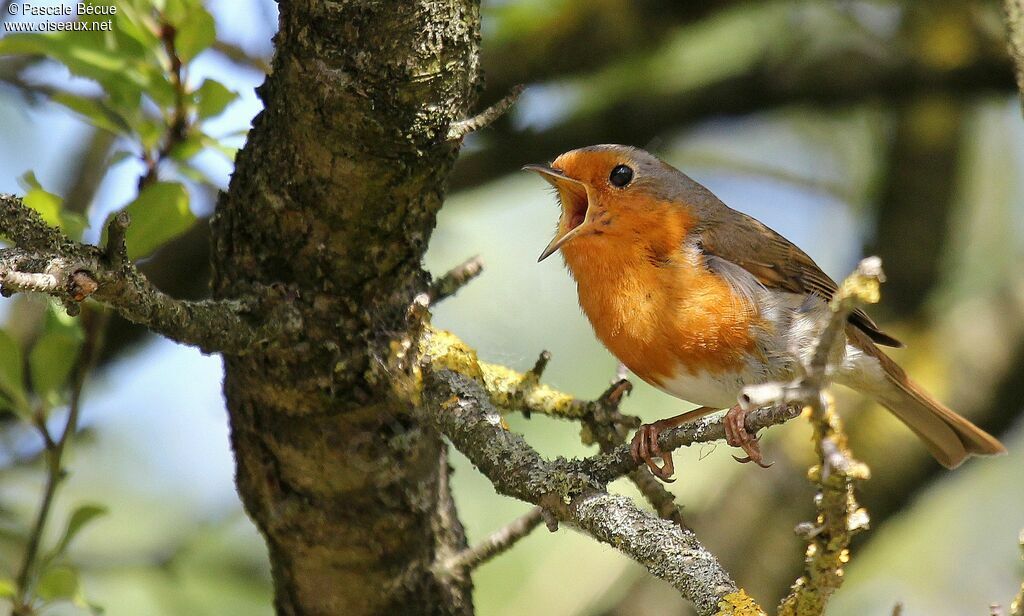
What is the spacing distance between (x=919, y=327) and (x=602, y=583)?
87.8 inches

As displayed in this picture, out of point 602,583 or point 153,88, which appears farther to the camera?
point 602,583

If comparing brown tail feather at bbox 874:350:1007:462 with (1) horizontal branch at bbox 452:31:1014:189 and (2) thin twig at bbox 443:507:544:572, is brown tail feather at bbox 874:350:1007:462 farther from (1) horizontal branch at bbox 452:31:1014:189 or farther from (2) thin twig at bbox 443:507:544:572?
(2) thin twig at bbox 443:507:544:572

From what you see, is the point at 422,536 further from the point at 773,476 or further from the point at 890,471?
the point at 890,471

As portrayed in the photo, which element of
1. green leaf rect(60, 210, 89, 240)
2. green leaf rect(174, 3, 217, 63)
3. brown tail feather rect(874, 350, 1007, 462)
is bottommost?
brown tail feather rect(874, 350, 1007, 462)

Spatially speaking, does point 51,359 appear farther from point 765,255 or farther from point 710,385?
point 765,255

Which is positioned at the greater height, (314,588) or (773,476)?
(773,476)

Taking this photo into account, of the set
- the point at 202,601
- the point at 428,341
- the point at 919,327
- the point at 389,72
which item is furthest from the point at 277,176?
the point at 919,327

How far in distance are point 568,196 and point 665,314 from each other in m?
1.02

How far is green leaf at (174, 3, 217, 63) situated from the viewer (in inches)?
110

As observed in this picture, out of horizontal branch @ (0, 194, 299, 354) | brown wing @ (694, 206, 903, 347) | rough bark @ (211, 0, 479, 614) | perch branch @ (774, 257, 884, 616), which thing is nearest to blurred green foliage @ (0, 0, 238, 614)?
rough bark @ (211, 0, 479, 614)

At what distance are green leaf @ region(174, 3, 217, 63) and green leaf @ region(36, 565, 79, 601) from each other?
1.41 meters

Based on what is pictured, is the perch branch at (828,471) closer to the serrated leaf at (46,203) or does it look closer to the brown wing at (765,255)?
the serrated leaf at (46,203)

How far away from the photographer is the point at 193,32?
9.25ft

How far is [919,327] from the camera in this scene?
19.0 feet
